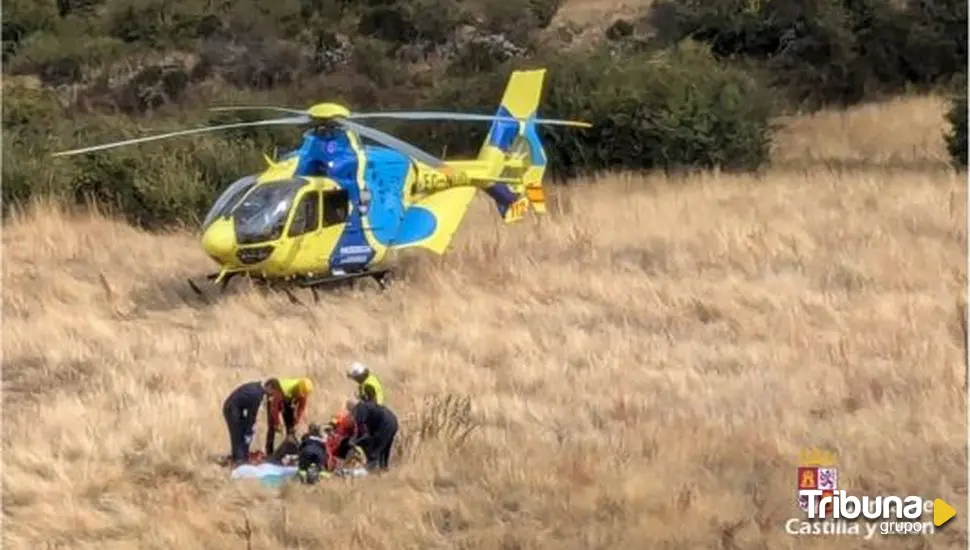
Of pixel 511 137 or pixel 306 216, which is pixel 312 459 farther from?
pixel 511 137

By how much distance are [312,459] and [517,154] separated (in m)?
9.28

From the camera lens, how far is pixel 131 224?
59.1 feet

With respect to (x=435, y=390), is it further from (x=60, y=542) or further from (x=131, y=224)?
(x=131, y=224)

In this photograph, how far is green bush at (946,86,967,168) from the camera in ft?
74.8

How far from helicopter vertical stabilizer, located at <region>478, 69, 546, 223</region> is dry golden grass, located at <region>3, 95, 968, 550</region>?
38cm

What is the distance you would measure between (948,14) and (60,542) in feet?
105

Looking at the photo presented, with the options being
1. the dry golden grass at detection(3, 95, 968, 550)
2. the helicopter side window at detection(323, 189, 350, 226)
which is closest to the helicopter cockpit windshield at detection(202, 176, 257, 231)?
the helicopter side window at detection(323, 189, 350, 226)

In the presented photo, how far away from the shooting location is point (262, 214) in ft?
41.9

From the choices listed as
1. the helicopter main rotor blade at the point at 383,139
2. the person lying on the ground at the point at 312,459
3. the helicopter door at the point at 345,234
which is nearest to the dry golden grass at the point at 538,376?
the person lying on the ground at the point at 312,459

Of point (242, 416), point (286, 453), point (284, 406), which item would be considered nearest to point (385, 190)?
point (284, 406)

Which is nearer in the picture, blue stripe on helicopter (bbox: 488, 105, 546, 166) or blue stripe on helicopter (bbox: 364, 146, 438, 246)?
blue stripe on helicopter (bbox: 364, 146, 438, 246)

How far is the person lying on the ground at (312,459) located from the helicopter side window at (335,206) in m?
5.59

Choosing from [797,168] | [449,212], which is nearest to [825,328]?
[449,212]

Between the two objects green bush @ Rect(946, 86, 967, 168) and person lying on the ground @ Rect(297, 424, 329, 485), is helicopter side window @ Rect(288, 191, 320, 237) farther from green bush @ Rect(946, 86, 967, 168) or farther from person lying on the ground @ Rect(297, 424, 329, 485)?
green bush @ Rect(946, 86, 967, 168)
